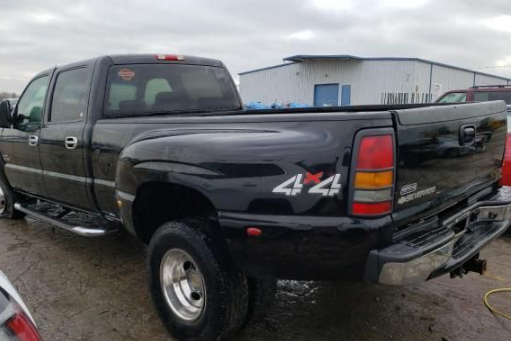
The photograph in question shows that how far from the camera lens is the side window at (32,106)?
462 centimetres

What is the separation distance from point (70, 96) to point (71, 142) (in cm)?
55

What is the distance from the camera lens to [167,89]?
13.9ft

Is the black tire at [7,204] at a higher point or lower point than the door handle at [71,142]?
lower

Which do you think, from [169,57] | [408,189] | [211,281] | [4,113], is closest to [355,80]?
[169,57]

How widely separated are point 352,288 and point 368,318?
490 mm

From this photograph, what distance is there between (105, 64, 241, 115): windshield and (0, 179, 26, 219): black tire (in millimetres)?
2570

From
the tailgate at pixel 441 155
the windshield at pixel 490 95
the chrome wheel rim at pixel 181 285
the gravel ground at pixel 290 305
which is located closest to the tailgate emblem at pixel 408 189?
the tailgate at pixel 441 155

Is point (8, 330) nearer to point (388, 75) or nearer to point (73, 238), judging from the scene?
point (73, 238)

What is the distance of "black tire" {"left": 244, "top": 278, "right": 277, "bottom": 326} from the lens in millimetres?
2695

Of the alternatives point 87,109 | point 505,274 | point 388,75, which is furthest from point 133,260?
point 388,75

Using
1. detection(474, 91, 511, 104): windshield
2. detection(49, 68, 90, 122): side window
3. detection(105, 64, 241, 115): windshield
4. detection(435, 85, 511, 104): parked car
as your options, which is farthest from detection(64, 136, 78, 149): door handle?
detection(474, 91, 511, 104): windshield

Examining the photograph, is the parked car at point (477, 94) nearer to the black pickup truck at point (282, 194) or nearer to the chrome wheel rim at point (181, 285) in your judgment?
the black pickup truck at point (282, 194)

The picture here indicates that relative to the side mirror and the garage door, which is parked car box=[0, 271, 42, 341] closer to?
the side mirror

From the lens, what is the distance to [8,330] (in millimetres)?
1375
